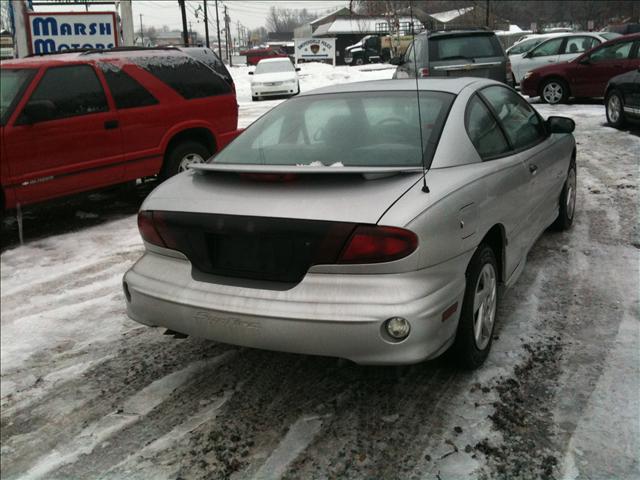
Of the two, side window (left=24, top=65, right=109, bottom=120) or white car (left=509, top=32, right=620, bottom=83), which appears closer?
side window (left=24, top=65, right=109, bottom=120)

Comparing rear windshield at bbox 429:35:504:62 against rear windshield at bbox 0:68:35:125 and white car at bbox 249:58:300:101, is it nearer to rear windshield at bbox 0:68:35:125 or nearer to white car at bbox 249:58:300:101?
rear windshield at bbox 0:68:35:125

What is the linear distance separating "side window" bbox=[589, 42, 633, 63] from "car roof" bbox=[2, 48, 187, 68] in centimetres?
1011

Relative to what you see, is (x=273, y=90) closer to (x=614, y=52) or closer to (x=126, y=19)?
(x=126, y=19)

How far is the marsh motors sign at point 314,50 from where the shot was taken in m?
47.7

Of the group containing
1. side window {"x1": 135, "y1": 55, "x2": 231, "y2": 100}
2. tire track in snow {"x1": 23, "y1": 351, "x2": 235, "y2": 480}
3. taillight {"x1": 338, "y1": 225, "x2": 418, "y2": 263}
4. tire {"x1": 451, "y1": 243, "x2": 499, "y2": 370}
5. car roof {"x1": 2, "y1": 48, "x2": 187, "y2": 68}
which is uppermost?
car roof {"x1": 2, "y1": 48, "x2": 187, "y2": 68}

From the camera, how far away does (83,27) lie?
45.8 ft

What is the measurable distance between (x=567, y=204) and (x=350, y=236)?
3.57 metres

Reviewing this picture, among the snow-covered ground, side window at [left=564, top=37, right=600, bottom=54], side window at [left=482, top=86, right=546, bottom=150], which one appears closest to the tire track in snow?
the snow-covered ground

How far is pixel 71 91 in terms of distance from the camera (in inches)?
265

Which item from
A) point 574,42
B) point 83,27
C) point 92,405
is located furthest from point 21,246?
point 574,42

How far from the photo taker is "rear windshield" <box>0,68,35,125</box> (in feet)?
20.3

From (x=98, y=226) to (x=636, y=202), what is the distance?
561 cm

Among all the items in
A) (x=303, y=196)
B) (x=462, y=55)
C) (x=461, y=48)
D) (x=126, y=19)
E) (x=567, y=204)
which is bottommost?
(x=567, y=204)

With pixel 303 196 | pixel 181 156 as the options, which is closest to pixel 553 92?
pixel 181 156
